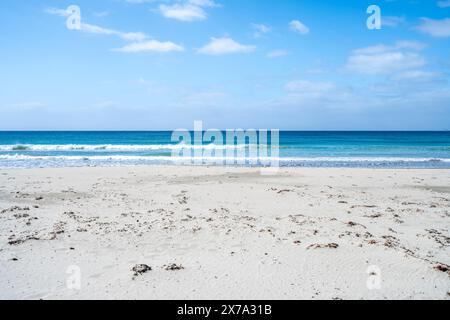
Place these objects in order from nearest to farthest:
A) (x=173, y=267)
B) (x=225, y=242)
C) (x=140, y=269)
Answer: (x=140, y=269), (x=173, y=267), (x=225, y=242)

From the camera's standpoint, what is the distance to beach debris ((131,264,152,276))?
557cm

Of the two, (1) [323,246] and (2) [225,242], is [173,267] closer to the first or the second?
(2) [225,242]

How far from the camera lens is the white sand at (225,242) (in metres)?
5.16

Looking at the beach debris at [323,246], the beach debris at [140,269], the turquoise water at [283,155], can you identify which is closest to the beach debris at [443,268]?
the beach debris at [323,246]

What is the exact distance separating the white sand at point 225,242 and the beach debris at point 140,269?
0.11 metres

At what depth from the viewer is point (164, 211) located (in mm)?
9664

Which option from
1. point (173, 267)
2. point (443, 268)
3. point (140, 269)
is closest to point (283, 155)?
point (443, 268)

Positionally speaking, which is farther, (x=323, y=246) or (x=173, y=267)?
(x=323, y=246)

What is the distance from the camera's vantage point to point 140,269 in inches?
222

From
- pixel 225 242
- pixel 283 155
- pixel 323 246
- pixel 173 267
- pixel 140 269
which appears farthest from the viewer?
pixel 283 155

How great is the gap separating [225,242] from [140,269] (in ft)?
6.62

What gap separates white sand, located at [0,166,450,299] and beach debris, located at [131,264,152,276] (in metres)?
0.11

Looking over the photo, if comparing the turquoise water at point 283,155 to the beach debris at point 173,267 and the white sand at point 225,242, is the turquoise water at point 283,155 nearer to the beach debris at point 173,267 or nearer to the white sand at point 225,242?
the white sand at point 225,242
